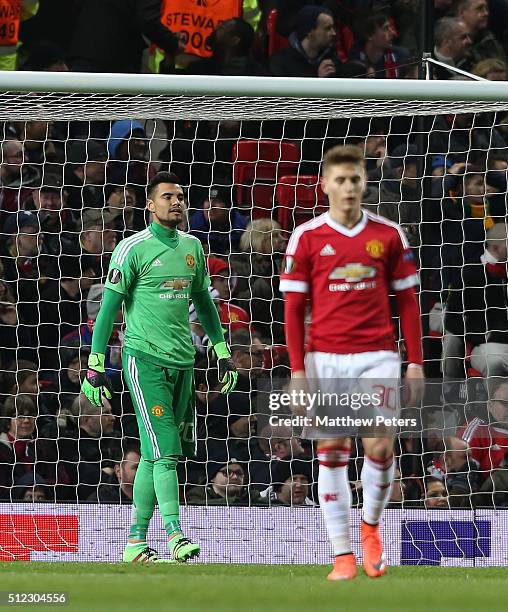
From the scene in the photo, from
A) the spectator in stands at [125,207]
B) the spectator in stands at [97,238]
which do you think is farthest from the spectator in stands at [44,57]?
the spectator in stands at [97,238]

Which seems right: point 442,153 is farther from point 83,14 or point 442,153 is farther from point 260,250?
point 83,14

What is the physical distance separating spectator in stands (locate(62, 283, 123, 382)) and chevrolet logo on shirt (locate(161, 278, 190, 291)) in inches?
60.2

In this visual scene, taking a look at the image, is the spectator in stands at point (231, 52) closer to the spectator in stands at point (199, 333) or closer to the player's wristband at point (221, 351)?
the spectator in stands at point (199, 333)

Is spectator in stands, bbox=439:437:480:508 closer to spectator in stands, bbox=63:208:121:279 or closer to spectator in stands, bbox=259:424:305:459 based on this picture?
spectator in stands, bbox=259:424:305:459

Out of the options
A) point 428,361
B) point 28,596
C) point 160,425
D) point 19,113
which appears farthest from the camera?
point 428,361

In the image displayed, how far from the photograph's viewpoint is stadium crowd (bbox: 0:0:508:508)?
9031 millimetres

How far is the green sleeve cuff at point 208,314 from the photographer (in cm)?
791

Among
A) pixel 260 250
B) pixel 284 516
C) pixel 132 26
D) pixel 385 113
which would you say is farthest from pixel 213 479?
pixel 132 26

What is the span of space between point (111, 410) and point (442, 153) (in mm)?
2855

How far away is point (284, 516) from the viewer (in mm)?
8469

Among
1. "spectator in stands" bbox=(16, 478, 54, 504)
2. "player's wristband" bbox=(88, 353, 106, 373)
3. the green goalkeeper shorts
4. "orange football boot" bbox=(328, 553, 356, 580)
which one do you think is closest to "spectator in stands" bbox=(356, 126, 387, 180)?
the green goalkeeper shorts

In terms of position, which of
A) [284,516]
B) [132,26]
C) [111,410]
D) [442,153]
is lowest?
[284,516]

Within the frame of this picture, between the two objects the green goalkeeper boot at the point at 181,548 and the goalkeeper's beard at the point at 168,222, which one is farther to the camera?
the goalkeeper's beard at the point at 168,222

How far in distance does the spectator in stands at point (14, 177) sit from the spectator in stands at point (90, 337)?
87 cm
